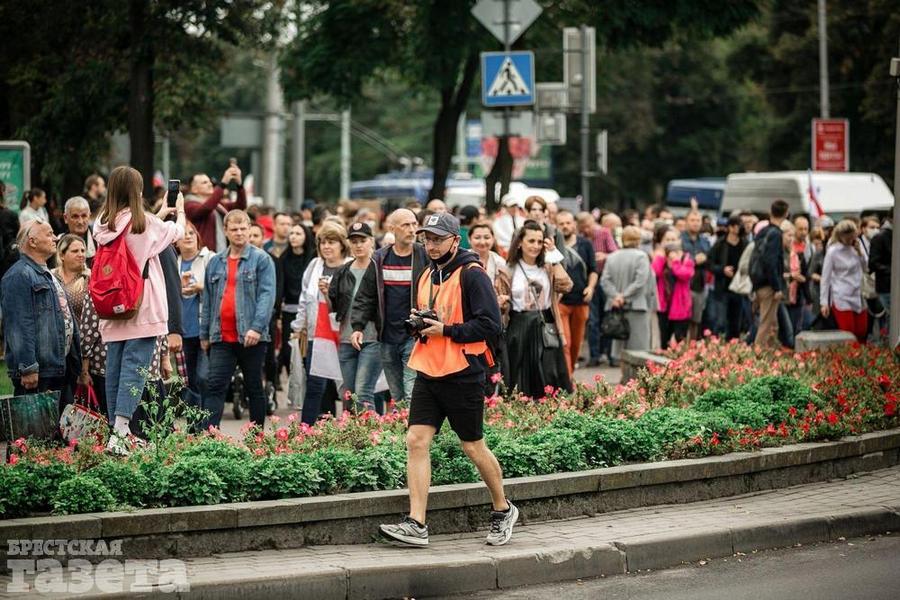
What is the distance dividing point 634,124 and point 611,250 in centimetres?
4626

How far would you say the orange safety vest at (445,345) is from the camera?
349 inches

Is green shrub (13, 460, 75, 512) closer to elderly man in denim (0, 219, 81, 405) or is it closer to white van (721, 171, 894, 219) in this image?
elderly man in denim (0, 219, 81, 405)

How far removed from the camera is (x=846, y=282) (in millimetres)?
19250

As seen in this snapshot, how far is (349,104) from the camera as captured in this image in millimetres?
30625

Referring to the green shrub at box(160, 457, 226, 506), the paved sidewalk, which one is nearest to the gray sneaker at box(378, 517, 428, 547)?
the paved sidewalk

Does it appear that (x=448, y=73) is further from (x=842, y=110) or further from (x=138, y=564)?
(x=842, y=110)

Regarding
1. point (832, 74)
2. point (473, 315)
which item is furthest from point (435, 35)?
point (832, 74)

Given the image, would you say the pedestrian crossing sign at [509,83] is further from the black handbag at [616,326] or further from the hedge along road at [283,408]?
the hedge along road at [283,408]

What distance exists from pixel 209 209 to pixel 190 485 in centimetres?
660

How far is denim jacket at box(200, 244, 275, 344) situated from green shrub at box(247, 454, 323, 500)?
331 centimetres

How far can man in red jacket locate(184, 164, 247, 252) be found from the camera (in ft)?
48.1

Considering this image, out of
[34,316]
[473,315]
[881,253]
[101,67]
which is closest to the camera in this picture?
[473,315]

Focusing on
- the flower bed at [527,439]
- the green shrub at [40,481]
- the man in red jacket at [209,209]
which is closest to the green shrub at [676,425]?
the flower bed at [527,439]

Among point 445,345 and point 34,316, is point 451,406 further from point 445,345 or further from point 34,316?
point 34,316
